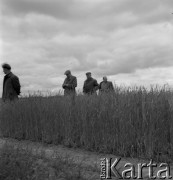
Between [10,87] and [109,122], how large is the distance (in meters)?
4.83

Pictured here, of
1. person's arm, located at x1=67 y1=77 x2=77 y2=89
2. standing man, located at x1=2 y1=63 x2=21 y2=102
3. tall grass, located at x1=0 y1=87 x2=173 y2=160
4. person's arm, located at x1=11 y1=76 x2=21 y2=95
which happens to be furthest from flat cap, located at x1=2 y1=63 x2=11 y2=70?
person's arm, located at x1=67 y1=77 x2=77 y2=89

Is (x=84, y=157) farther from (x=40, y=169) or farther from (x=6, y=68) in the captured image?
(x=6, y=68)

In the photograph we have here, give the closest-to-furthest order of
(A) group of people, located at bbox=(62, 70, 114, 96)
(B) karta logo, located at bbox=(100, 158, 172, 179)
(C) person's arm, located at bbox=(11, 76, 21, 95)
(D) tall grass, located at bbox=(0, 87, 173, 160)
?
(B) karta logo, located at bbox=(100, 158, 172, 179)
(D) tall grass, located at bbox=(0, 87, 173, 160)
(C) person's arm, located at bbox=(11, 76, 21, 95)
(A) group of people, located at bbox=(62, 70, 114, 96)

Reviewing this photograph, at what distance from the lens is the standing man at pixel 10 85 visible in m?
12.4

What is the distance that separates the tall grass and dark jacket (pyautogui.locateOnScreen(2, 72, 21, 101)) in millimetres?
932

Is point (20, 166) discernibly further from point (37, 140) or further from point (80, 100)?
point (37, 140)

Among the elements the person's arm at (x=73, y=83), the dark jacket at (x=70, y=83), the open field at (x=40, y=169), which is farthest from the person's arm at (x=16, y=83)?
the open field at (x=40, y=169)

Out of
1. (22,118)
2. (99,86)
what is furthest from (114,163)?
(99,86)

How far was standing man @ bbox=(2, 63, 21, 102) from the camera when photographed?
12.4 m

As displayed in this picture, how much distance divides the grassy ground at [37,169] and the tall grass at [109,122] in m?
1.84

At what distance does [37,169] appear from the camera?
6262mm

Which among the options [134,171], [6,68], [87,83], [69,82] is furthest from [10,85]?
[134,171]

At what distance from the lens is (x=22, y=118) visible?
1188cm

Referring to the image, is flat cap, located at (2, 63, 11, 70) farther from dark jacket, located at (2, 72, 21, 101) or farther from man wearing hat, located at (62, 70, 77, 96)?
man wearing hat, located at (62, 70, 77, 96)
